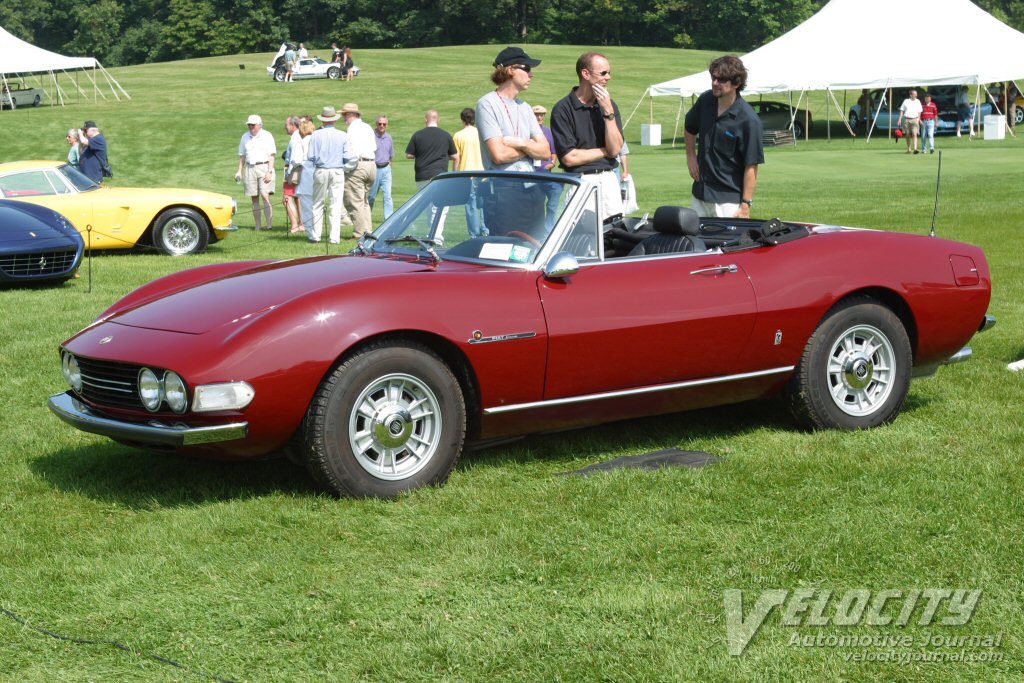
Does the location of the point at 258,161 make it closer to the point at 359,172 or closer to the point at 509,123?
the point at 359,172

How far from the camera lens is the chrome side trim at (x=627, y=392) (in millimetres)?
5629

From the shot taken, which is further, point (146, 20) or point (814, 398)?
point (146, 20)

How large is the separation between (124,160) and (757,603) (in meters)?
37.0

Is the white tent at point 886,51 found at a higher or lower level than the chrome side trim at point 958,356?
higher

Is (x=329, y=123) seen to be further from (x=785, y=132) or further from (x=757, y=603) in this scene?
(x=785, y=132)

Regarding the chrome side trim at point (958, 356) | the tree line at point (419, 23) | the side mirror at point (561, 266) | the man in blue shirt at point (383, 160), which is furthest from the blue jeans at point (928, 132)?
the tree line at point (419, 23)

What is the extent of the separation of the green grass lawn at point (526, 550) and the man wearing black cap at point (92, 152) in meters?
13.6

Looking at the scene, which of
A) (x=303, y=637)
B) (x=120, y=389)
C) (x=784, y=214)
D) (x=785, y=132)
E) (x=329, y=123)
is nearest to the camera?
(x=303, y=637)

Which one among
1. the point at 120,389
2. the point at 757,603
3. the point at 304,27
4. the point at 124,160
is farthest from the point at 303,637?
the point at 304,27

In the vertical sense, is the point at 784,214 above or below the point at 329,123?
below

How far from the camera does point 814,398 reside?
20.8 ft

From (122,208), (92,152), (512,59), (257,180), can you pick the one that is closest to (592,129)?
(512,59)

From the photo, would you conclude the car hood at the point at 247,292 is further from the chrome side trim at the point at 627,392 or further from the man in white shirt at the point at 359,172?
the man in white shirt at the point at 359,172

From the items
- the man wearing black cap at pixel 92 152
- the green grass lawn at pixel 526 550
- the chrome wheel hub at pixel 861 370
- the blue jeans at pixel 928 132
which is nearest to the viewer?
the green grass lawn at pixel 526 550
